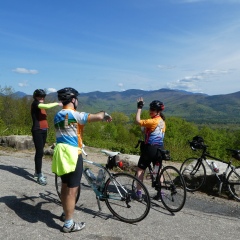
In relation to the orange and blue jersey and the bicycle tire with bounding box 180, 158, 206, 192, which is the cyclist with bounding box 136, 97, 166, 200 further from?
the bicycle tire with bounding box 180, 158, 206, 192

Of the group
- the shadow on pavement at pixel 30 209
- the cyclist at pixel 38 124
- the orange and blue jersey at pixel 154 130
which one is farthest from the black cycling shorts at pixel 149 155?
the cyclist at pixel 38 124

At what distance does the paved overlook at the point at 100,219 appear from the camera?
4344 millimetres

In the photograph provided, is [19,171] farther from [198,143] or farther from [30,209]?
[198,143]

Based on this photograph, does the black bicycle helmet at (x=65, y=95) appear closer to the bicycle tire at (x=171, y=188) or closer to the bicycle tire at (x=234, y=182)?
the bicycle tire at (x=171, y=188)

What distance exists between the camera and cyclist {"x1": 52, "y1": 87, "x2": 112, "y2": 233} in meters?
4.11

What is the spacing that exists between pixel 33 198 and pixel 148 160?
2628mm

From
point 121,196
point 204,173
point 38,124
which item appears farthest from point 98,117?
point 204,173

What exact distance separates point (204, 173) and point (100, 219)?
3698 millimetres

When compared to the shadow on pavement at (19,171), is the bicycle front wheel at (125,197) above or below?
above

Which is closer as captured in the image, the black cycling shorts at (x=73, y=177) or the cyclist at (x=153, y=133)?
the black cycling shorts at (x=73, y=177)

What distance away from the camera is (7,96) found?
55188mm

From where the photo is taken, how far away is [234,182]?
6.84m

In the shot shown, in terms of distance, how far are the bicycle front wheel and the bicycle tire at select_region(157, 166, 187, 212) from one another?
1.04 m

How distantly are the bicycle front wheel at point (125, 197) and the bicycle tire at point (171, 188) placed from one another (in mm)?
1039
